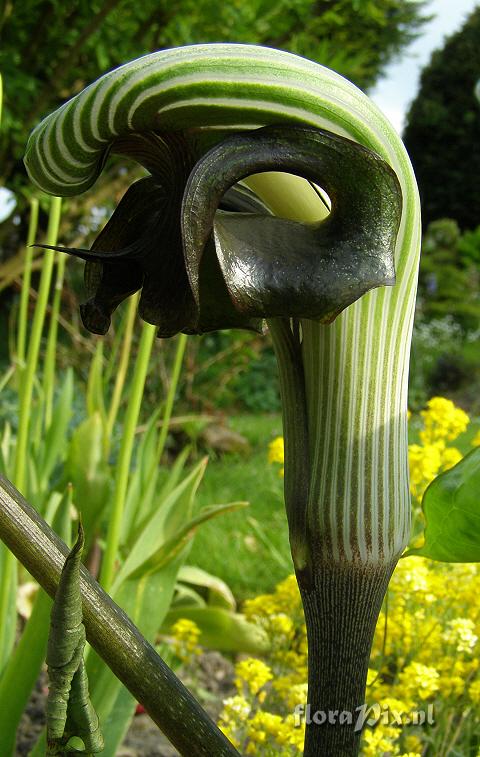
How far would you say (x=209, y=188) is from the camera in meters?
0.33

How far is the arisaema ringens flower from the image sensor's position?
33 centimetres

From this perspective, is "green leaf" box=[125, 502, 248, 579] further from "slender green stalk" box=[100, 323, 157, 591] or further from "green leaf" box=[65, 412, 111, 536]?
"green leaf" box=[65, 412, 111, 536]

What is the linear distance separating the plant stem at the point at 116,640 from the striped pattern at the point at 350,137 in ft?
0.35

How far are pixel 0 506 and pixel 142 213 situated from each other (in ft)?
0.59

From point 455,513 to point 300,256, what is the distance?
19 cm

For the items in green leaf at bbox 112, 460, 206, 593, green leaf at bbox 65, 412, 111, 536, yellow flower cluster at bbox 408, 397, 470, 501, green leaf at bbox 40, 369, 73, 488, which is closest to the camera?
green leaf at bbox 112, 460, 206, 593

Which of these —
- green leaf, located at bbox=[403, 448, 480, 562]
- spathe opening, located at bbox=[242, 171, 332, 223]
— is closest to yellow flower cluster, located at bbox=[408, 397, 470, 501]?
green leaf, located at bbox=[403, 448, 480, 562]

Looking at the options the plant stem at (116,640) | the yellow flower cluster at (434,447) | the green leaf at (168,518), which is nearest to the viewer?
the plant stem at (116,640)

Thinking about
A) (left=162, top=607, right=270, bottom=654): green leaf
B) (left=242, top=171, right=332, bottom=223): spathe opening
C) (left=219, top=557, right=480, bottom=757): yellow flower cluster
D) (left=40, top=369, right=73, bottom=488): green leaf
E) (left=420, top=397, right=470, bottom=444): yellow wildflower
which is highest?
(left=242, top=171, right=332, bottom=223): spathe opening

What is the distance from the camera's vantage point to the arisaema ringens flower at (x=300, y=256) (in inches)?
13.0

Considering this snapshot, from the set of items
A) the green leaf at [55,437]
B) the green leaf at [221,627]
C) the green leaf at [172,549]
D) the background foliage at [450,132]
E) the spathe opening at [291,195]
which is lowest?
the green leaf at [221,627]

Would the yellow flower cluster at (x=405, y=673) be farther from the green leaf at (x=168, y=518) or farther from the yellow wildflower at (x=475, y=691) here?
the green leaf at (x=168, y=518)

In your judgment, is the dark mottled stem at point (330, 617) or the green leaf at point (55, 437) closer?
the dark mottled stem at point (330, 617)

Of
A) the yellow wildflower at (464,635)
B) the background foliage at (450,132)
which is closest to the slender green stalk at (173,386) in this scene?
the yellow wildflower at (464,635)
